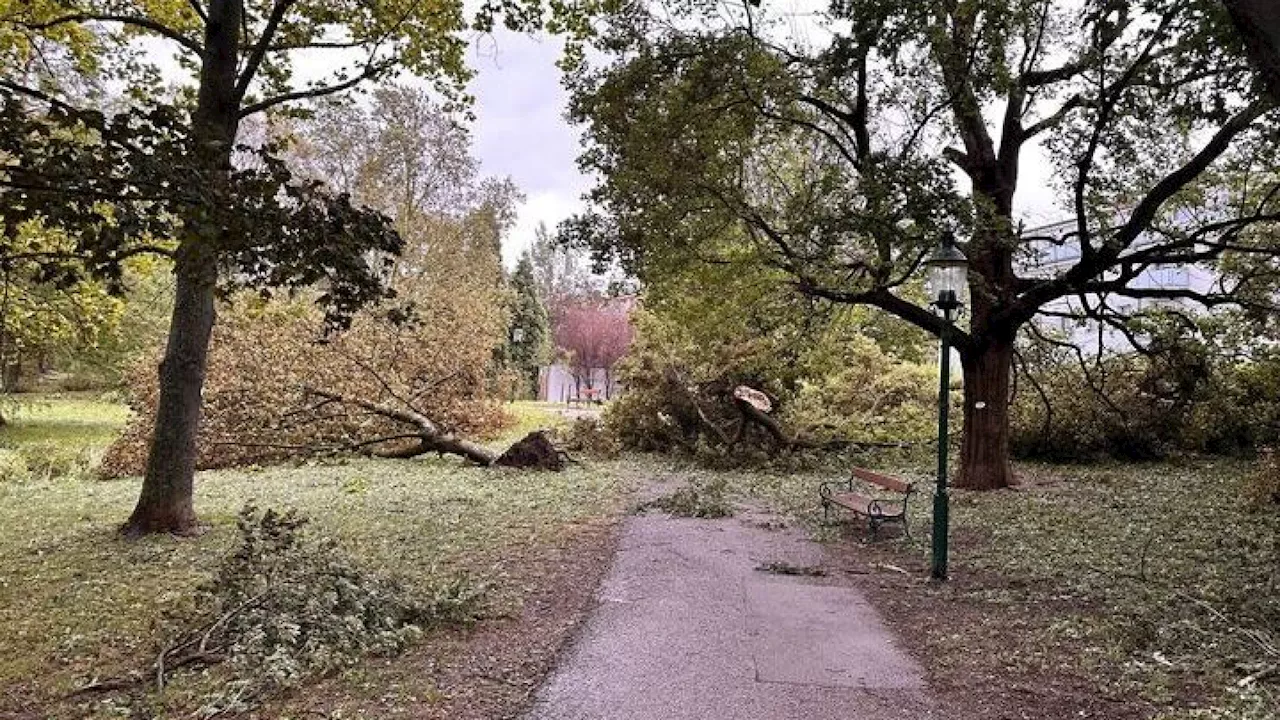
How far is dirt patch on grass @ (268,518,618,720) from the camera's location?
3.99 metres

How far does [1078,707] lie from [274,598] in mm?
4389

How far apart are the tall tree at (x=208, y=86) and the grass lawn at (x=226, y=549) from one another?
822mm

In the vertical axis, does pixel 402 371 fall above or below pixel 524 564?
above

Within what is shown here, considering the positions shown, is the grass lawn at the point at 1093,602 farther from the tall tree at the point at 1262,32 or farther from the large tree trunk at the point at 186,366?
the large tree trunk at the point at 186,366

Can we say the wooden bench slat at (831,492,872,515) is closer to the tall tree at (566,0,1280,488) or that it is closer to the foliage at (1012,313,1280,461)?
the tall tree at (566,0,1280,488)

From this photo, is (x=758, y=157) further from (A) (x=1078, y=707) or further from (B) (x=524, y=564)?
(A) (x=1078, y=707)

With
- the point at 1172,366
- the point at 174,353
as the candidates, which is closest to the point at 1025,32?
the point at 1172,366

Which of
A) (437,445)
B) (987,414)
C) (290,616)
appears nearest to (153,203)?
(290,616)

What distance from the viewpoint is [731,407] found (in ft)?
52.5

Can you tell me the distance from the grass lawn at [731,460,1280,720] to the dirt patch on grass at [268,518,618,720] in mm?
2220

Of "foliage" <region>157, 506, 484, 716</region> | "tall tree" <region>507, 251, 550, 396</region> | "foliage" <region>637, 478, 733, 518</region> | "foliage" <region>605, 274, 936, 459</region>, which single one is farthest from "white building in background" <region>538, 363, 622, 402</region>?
"foliage" <region>157, 506, 484, 716</region>

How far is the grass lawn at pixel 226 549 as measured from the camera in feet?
14.1

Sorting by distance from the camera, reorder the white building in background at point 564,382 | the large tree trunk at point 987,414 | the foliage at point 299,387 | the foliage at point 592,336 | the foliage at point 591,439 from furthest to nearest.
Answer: the white building in background at point 564,382
the foliage at point 592,336
the foliage at point 591,439
the foliage at point 299,387
the large tree trunk at point 987,414

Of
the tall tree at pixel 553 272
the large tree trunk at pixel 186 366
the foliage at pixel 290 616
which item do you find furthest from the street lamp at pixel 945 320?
the tall tree at pixel 553 272
